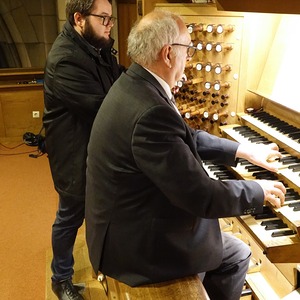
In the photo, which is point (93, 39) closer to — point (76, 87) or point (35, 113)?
point (76, 87)

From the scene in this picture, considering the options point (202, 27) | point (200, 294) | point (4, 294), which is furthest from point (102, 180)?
point (4, 294)

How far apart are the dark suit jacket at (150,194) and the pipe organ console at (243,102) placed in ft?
1.34

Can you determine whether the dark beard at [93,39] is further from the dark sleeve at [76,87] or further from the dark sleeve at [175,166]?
the dark sleeve at [175,166]

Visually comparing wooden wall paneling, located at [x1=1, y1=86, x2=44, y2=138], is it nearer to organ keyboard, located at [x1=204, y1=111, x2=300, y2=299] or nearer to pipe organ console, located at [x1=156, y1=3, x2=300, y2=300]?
pipe organ console, located at [x1=156, y1=3, x2=300, y2=300]

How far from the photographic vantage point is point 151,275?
4.62 feet

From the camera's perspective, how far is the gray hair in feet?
4.31

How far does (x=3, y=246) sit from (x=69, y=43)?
1.72 metres

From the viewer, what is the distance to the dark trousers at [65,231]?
2066 mm

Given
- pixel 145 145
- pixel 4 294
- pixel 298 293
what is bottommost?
pixel 4 294

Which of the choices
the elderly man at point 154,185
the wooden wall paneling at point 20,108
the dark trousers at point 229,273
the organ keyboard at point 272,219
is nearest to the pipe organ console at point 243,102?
the organ keyboard at point 272,219

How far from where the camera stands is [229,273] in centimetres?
164

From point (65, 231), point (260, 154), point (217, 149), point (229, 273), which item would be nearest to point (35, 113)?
point (65, 231)

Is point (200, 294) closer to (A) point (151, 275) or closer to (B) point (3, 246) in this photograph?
(A) point (151, 275)

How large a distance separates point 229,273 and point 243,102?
3.40ft
